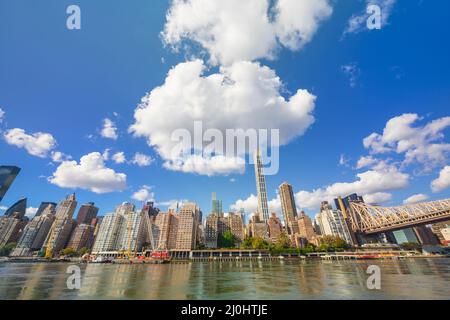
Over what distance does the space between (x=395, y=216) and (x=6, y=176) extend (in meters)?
224

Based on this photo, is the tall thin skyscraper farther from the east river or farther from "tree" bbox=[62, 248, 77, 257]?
the east river

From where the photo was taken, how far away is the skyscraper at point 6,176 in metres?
115

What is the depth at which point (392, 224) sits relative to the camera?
11825 centimetres

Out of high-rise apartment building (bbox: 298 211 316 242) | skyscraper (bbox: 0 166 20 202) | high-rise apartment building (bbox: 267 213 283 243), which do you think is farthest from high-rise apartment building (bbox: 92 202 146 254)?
high-rise apartment building (bbox: 298 211 316 242)

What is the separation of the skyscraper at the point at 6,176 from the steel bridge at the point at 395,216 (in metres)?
210

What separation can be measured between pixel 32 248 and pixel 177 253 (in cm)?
9603

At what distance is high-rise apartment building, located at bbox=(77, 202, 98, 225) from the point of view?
607 ft

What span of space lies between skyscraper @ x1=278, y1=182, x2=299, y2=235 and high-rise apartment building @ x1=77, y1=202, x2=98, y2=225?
553 ft

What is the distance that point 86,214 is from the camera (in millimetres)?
186750

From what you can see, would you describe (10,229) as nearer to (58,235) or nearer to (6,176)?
(58,235)

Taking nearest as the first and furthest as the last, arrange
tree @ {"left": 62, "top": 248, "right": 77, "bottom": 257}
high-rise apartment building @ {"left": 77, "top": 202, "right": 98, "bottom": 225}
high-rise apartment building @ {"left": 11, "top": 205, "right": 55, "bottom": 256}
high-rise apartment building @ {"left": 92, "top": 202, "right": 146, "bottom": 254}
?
tree @ {"left": 62, "top": 248, "right": 77, "bottom": 257}
high-rise apartment building @ {"left": 11, "top": 205, "right": 55, "bottom": 256}
high-rise apartment building @ {"left": 92, "top": 202, "right": 146, "bottom": 254}
high-rise apartment building @ {"left": 77, "top": 202, "right": 98, "bottom": 225}

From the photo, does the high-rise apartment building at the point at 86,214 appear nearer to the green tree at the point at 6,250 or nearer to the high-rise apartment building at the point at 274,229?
the green tree at the point at 6,250

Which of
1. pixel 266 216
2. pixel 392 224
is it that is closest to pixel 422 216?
pixel 392 224
